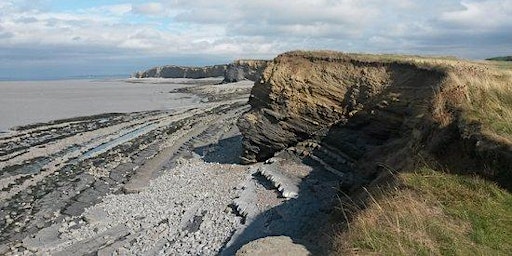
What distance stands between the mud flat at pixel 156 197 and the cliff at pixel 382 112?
1913 millimetres

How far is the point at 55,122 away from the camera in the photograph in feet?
187

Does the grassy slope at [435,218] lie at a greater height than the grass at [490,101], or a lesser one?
lesser

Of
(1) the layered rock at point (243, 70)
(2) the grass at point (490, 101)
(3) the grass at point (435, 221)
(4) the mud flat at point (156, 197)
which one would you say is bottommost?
(4) the mud flat at point (156, 197)

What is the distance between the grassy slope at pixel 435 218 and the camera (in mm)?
8320

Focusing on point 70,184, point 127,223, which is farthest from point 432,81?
point 70,184

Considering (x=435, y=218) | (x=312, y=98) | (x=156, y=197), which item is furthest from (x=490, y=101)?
(x=156, y=197)

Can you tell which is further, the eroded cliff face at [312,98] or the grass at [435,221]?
the eroded cliff face at [312,98]

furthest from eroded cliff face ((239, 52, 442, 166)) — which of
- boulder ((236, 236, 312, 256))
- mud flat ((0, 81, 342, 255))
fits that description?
boulder ((236, 236, 312, 256))

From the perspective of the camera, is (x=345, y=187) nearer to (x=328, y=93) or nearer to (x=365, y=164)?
(x=365, y=164)

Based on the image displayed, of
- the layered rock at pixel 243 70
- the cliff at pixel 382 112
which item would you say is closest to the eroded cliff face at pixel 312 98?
the cliff at pixel 382 112

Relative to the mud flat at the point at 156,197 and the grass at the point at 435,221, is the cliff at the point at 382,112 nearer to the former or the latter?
the grass at the point at 435,221

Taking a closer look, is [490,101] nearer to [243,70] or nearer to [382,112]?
[382,112]

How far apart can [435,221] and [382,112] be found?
506 inches

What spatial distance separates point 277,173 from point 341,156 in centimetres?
332
